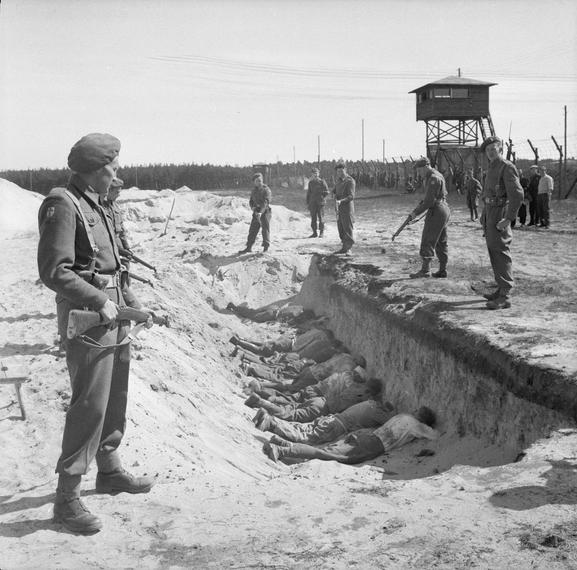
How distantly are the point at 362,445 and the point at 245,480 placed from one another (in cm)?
153

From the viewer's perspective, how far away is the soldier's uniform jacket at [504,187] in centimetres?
678

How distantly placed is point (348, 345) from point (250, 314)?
294 cm

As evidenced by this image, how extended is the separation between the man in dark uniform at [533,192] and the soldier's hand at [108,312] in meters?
15.8

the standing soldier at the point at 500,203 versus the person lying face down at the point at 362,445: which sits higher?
the standing soldier at the point at 500,203

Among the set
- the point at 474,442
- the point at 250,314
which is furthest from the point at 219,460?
the point at 250,314

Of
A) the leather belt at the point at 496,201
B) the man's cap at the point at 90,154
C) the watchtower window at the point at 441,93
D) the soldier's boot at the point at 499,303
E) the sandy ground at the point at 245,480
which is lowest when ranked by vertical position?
the sandy ground at the point at 245,480

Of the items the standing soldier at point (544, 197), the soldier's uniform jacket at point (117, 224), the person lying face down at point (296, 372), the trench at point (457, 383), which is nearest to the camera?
the soldier's uniform jacket at point (117, 224)

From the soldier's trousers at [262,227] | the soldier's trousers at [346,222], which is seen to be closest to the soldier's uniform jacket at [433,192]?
the soldier's trousers at [346,222]

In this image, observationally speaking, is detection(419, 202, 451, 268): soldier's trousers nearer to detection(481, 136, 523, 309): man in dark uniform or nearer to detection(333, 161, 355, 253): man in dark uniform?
detection(481, 136, 523, 309): man in dark uniform

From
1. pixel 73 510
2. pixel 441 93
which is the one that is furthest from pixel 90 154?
pixel 441 93

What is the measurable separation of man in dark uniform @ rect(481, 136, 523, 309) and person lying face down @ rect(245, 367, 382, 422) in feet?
6.80

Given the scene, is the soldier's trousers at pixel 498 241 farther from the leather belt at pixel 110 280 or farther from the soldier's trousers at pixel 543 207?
the soldier's trousers at pixel 543 207

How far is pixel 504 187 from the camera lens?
6914 millimetres

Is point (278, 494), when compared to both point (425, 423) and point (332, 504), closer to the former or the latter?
point (332, 504)
